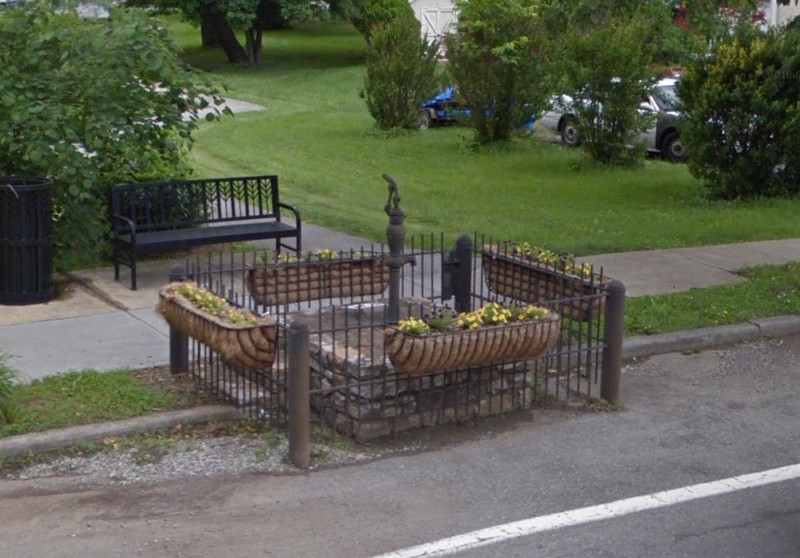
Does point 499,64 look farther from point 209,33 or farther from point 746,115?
point 209,33

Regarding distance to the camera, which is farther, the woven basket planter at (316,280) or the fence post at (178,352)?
the woven basket planter at (316,280)

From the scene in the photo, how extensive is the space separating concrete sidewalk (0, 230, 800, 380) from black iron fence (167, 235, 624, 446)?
29.6 inches

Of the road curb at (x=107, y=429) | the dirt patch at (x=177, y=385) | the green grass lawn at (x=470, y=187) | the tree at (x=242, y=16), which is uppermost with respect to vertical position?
the tree at (x=242, y=16)

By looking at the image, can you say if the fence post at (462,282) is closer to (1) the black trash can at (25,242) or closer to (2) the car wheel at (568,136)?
(1) the black trash can at (25,242)

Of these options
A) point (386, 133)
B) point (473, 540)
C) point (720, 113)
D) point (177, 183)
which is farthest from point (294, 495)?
point (386, 133)

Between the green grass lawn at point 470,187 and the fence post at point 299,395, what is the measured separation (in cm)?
630

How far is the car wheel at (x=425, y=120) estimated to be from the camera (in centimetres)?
2551

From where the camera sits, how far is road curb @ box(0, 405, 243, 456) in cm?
687

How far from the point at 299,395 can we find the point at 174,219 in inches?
221

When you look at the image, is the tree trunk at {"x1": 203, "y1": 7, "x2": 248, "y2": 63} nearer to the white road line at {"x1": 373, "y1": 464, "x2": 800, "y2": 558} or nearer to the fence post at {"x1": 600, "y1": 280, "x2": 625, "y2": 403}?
the fence post at {"x1": 600, "y1": 280, "x2": 625, "y2": 403}

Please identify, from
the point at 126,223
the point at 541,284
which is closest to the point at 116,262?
the point at 126,223

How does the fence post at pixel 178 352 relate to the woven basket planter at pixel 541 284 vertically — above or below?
below

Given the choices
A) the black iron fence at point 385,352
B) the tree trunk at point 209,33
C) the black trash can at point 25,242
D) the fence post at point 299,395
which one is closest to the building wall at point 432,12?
the tree trunk at point 209,33

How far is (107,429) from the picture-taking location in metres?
7.14
